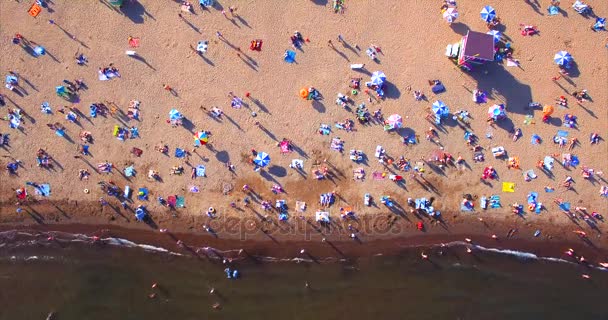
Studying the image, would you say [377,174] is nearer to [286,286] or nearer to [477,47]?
[286,286]

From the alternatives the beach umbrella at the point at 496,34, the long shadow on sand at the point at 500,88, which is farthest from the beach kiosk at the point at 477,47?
the beach umbrella at the point at 496,34

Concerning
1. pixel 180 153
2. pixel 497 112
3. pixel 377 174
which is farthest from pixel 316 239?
pixel 497 112

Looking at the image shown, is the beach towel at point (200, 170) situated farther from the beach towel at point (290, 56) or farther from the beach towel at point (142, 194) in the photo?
the beach towel at point (290, 56)

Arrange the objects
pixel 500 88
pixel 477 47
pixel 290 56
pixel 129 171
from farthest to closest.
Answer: pixel 500 88, pixel 290 56, pixel 129 171, pixel 477 47

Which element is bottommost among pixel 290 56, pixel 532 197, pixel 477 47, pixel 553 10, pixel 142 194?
pixel 142 194

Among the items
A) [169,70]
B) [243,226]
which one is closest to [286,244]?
[243,226]

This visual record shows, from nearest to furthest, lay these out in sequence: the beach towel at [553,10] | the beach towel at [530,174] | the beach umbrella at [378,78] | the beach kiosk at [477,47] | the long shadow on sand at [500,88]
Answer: the beach kiosk at [477,47]
the beach umbrella at [378,78]
the beach towel at [530,174]
the long shadow on sand at [500,88]
the beach towel at [553,10]

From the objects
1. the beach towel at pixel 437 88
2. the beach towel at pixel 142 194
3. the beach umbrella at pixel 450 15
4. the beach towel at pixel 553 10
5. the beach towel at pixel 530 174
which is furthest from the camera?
the beach towel at pixel 553 10
